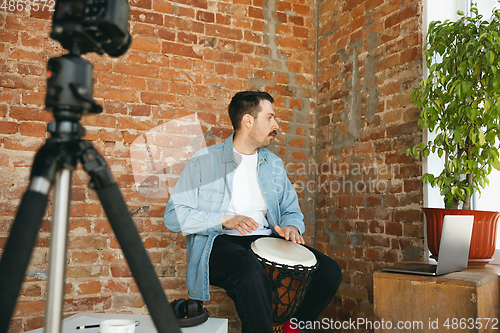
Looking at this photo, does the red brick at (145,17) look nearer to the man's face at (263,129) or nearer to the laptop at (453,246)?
the man's face at (263,129)

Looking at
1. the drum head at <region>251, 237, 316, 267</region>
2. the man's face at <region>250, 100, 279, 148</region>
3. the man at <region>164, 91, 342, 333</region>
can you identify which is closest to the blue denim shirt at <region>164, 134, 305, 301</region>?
the man at <region>164, 91, 342, 333</region>

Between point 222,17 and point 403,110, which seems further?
point 222,17

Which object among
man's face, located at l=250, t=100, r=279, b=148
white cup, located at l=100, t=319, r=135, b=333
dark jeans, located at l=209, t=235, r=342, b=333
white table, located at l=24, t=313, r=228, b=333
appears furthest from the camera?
man's face, located at l=250, t=100, r=279, b=148

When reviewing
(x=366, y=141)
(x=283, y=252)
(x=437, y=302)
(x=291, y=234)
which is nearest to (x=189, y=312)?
(x=283, y=252)

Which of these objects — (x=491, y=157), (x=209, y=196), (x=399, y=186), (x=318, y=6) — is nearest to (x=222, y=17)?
(x=318, y=6)

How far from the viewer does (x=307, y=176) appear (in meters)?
2.91

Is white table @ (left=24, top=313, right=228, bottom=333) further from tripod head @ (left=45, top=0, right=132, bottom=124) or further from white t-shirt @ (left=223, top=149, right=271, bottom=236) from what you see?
tripod head @ (left=45, top=0, right=132, bottom=124)

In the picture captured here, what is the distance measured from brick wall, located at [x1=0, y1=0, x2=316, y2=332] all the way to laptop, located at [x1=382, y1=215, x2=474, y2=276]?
1364 millimetres

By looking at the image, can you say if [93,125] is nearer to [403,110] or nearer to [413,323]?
[403,110]

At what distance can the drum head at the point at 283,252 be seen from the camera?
1671 mm

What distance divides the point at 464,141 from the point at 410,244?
67 cm

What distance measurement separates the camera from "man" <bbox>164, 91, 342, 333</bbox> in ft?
5.52

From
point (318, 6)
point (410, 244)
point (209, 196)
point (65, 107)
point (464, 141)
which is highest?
point (318, 6)

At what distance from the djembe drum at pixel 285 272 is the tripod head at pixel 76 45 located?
1170 mm
